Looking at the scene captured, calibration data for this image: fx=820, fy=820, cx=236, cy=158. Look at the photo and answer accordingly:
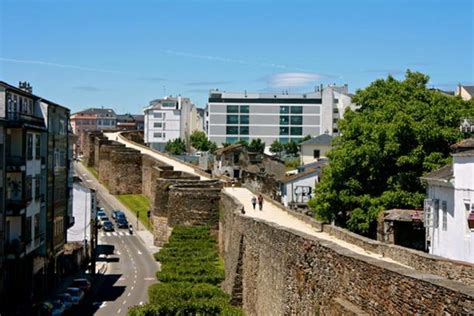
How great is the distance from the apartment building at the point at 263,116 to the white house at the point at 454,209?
127 m

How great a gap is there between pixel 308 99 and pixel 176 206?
98.7 metres

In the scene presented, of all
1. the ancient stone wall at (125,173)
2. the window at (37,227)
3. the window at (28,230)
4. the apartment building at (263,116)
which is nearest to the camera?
the window at (28,230)

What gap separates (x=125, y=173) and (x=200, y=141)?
57.6 metres

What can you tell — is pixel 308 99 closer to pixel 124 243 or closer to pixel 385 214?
pixel 124 243

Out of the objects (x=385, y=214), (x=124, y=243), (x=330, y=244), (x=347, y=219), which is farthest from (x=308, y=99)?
(x=330, y=244)

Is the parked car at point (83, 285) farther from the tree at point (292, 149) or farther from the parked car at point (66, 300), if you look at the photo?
the tree at point (292, 149)

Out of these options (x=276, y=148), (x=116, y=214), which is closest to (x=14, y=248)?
(x=116, y=214)

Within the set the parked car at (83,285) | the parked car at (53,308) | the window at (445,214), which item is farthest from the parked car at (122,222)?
the window at (445,214)

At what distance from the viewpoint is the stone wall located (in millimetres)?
11875

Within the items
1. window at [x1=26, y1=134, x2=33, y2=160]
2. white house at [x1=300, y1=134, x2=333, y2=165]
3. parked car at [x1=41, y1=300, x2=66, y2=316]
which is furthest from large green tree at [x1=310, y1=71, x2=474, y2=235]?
white house at [x1=300, y1=134, x2=333, y2=165]

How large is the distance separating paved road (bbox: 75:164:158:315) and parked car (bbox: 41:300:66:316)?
7.03 ft

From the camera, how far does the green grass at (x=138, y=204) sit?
8212cm

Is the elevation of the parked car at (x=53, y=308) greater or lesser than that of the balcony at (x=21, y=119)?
lesser

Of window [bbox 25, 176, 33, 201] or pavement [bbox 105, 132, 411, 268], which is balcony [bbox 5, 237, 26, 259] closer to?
window [bbox 25, 176, 33, 201]
